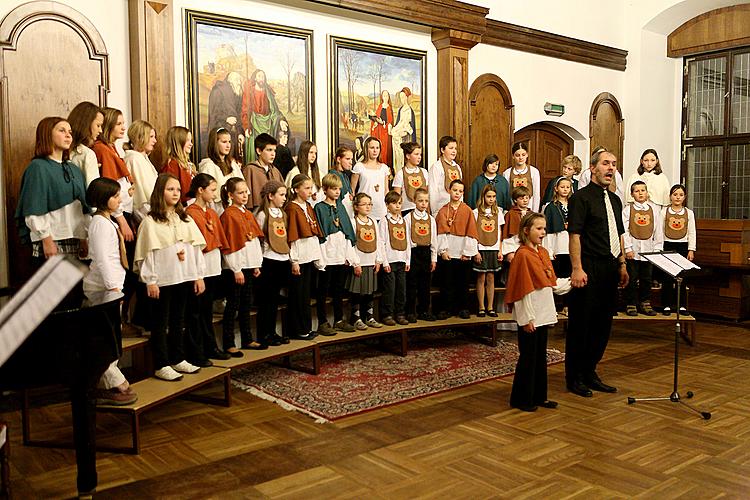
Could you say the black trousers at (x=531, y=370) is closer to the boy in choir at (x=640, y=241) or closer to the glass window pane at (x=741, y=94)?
the boy in choir at (x=640, y=241)

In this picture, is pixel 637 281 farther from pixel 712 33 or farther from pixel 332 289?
pixel 712 33

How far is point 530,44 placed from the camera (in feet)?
33.9

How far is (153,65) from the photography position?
6.41 m

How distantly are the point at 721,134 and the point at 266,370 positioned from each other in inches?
336

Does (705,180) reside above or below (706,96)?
below

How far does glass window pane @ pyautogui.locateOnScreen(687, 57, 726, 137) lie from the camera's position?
11.5 meters

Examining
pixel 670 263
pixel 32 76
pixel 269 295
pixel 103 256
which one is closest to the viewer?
pixel 103 256

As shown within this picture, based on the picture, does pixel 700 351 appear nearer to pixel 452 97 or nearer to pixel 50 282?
pixel 452 97

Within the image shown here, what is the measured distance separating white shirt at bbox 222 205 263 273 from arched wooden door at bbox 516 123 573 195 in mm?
5569

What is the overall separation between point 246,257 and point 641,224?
4.96 metres

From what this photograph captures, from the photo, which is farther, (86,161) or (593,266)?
(593,266)

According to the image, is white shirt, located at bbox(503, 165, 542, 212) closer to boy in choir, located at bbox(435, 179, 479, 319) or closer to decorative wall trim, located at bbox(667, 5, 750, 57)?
boy in choir, located at bbox(435, 179, 479, 319)

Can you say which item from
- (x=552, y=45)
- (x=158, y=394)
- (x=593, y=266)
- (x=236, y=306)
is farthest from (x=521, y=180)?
(x=158, y=394)

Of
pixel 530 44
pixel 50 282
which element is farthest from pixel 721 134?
pixel 50 282
